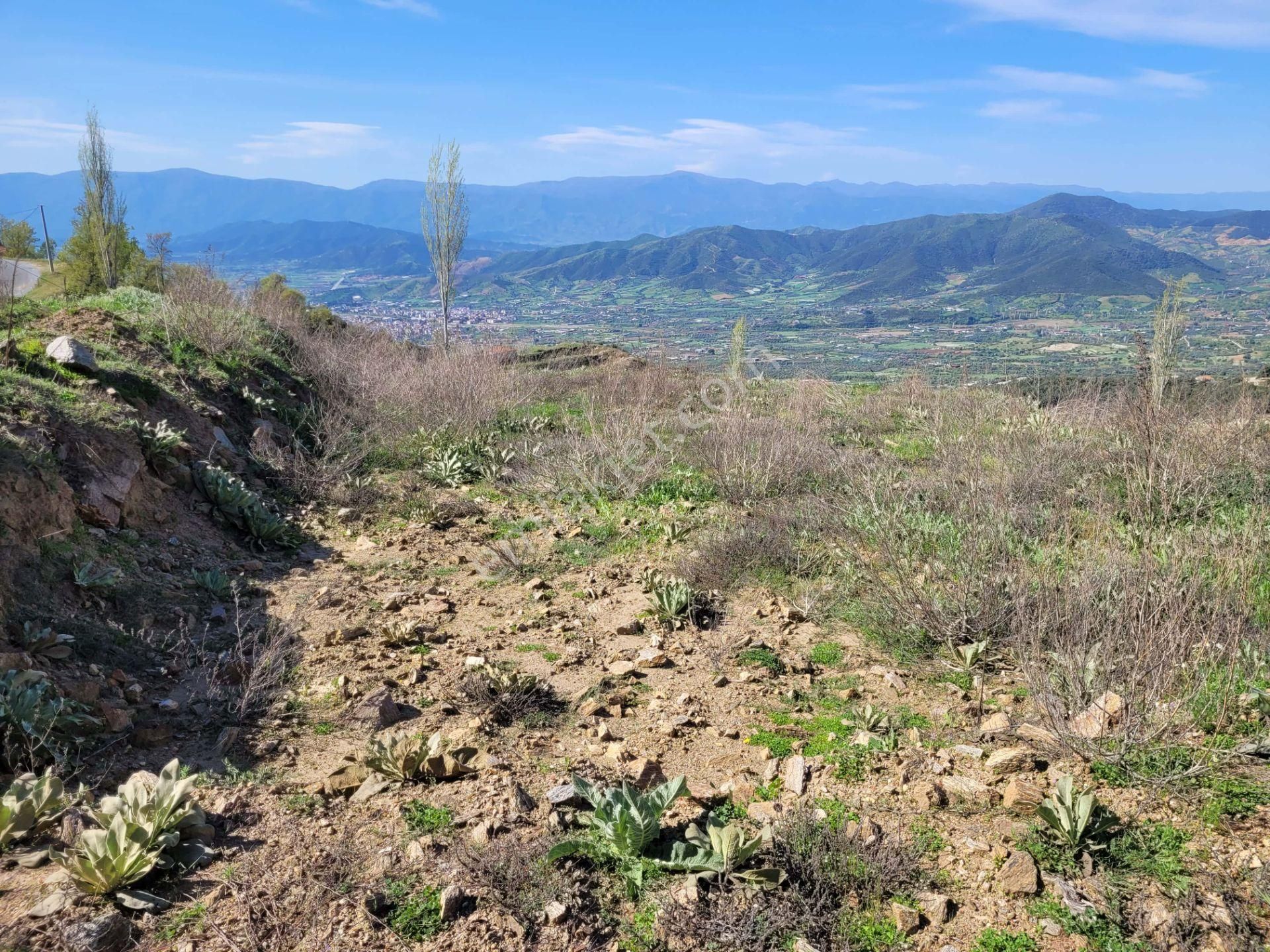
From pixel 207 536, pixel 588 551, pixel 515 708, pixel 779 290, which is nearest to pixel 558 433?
pixel 588 551

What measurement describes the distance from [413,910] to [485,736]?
3.87 ft

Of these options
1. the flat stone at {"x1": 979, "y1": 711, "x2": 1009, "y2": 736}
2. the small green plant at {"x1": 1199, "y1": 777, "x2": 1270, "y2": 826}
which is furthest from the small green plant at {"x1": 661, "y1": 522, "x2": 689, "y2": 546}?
the small green plant at {"x1": 1199, "y1": 777, "x2": 1270, "y2": 826}

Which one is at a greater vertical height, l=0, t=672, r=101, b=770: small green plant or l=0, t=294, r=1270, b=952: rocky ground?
l=0, t=672, r=101, b=770: small green plant

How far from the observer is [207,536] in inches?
244

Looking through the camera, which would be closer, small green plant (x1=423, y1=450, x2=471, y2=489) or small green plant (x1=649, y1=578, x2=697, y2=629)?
small green plant (x1=649, y1=578, x2=697, y2=629)

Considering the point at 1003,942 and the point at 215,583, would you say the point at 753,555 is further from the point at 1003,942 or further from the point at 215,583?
the point at 215,583

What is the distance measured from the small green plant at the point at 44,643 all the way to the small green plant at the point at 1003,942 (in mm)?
4138

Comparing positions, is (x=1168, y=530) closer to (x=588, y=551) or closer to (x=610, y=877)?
(x=588, y=551)

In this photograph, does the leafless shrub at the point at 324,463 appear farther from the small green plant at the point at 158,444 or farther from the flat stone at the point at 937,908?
the flat stone at the point at 937,908

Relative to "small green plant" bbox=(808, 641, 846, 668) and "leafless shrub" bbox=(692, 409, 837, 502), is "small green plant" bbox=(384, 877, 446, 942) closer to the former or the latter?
"small green plant" bbox=(808, 641, 846, 668)

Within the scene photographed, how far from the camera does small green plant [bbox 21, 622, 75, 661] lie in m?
3.84

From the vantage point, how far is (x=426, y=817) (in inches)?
116

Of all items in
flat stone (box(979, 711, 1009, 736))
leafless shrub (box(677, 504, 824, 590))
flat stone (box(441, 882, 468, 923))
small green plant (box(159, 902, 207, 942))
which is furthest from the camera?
leafless shrub (box(677, 504, 824, 590))

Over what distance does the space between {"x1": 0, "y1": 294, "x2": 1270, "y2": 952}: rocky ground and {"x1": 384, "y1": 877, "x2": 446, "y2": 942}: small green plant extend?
0.01 meters
